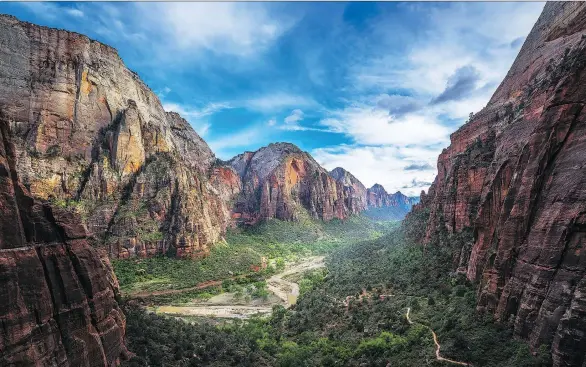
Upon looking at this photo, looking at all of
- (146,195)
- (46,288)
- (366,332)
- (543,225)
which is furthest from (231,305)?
(543,225)

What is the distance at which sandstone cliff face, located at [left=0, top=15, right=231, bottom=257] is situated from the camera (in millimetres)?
83125

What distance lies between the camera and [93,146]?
95250 mm

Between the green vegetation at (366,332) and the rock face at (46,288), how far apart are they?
647cm

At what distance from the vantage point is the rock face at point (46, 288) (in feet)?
59.2

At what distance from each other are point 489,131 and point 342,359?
49.5 meters

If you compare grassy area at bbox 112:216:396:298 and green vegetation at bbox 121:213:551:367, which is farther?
grassy area at bbox 112:216:396:298

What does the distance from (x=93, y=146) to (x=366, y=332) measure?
3586 inches

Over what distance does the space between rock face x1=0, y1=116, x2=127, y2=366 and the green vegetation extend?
6.47m

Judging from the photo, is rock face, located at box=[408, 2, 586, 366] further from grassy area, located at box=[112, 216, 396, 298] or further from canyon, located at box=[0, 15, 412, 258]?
canyon, located at box=[0, 15, 412, 258]

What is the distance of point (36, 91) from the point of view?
86000mm

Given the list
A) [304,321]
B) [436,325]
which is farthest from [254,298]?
[436,325]

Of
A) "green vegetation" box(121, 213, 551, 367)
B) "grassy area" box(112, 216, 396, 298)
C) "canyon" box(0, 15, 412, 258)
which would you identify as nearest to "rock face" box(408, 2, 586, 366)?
"green vegetation" box(121, 213, 551, 367)

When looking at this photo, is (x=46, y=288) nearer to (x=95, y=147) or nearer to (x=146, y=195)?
(x=146, y=195)

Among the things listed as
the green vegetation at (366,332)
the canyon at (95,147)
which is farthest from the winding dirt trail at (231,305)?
the canyon at (95,147)
